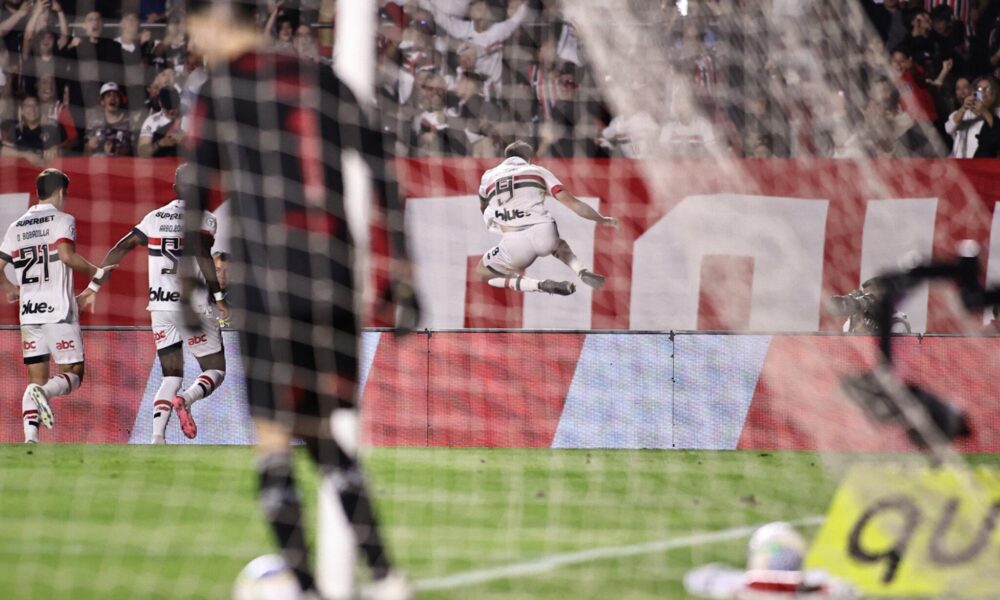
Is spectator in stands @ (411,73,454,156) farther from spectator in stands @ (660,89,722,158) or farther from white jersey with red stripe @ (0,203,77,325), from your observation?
white jersey with red stripe @ (0,203,77,325)

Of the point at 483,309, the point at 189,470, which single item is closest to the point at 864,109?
the point at 483,309

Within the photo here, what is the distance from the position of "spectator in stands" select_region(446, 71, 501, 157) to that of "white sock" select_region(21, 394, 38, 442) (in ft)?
11.9

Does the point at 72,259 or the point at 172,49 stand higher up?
the point at 172,49

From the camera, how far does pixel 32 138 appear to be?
10.6 m

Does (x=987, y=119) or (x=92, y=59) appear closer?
(x=92, y=59)

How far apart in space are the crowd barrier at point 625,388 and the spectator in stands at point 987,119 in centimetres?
191

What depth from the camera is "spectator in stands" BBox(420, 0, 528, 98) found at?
10.7m

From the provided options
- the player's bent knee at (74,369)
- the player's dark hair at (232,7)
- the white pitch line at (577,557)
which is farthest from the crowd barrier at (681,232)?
the player's dark hair at (232,7)

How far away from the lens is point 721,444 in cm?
977

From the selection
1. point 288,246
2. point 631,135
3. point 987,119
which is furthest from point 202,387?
point 987,119

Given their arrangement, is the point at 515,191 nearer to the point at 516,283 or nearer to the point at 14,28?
the point at 516,283

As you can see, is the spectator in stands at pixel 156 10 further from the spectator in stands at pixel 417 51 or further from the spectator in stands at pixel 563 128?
the spectator in stands at pixel 563 128

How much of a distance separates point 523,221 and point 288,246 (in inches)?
281

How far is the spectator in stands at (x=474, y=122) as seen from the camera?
10.7 metres
